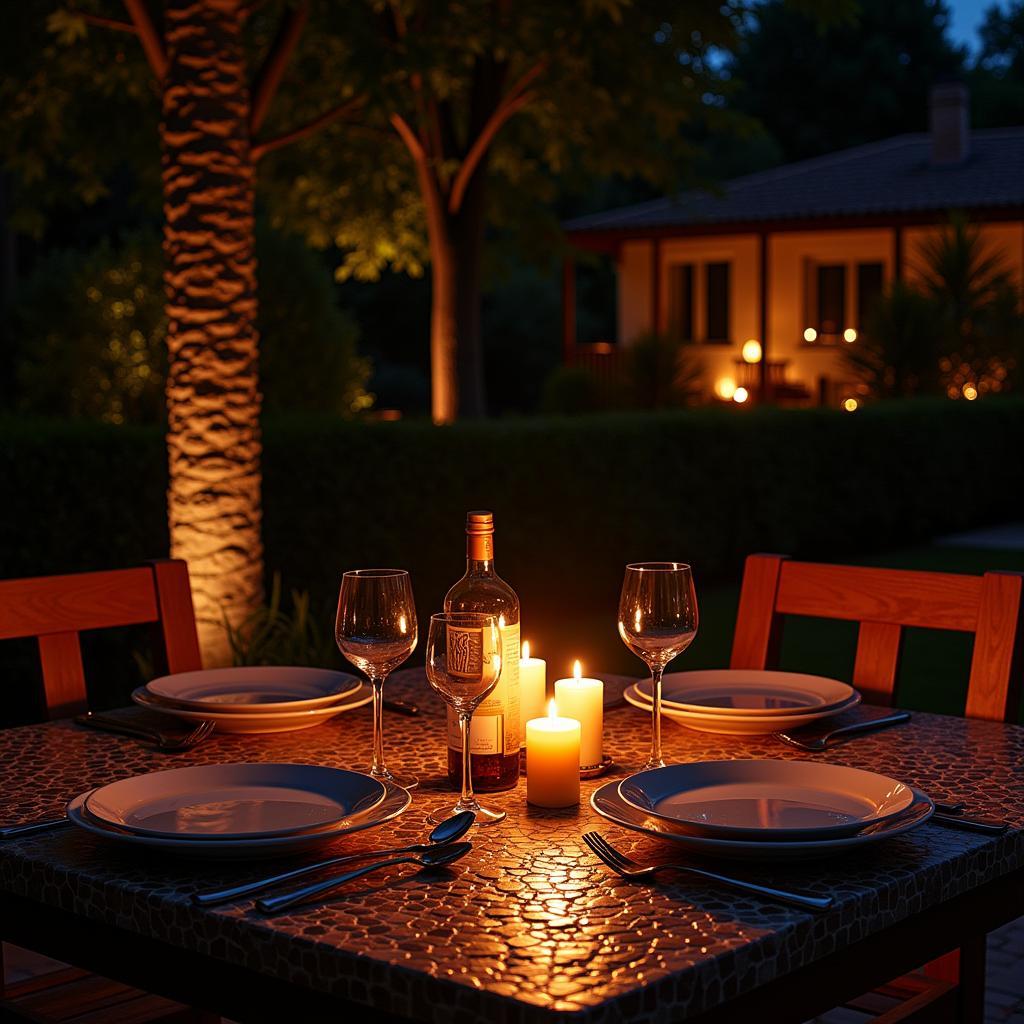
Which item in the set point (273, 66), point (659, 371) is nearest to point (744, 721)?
point (273, 66)

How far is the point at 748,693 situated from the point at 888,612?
20.0 inches

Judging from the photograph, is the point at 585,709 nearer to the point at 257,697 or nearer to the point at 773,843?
the point at 773,843

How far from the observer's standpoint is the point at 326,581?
8.19 metres

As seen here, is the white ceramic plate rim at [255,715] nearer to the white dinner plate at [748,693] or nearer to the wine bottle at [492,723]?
the wine bottle at [492,723]

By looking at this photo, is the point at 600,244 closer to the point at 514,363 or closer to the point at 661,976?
the point at 514,363

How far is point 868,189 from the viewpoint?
2555 centimetres

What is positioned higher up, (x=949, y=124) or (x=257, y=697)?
(x=949, y=124)

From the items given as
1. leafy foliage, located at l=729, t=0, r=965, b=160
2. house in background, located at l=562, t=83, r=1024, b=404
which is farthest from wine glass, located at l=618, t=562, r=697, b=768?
leafy foliage, located at l=729, t=0, r=965, b=160

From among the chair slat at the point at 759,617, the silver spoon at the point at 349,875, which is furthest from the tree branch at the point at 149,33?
the silver spoon at the point at 349,875

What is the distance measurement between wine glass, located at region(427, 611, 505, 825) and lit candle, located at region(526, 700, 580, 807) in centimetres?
8

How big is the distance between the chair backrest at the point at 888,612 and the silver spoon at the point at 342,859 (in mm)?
1318

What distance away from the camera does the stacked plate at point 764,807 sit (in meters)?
1.99

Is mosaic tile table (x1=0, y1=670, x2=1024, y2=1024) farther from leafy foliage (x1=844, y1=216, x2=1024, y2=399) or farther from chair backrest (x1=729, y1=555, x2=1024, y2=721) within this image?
leafy foliage (x1=844, y1=216, x2=1024, y2=399)

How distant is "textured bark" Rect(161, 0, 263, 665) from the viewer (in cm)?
642
